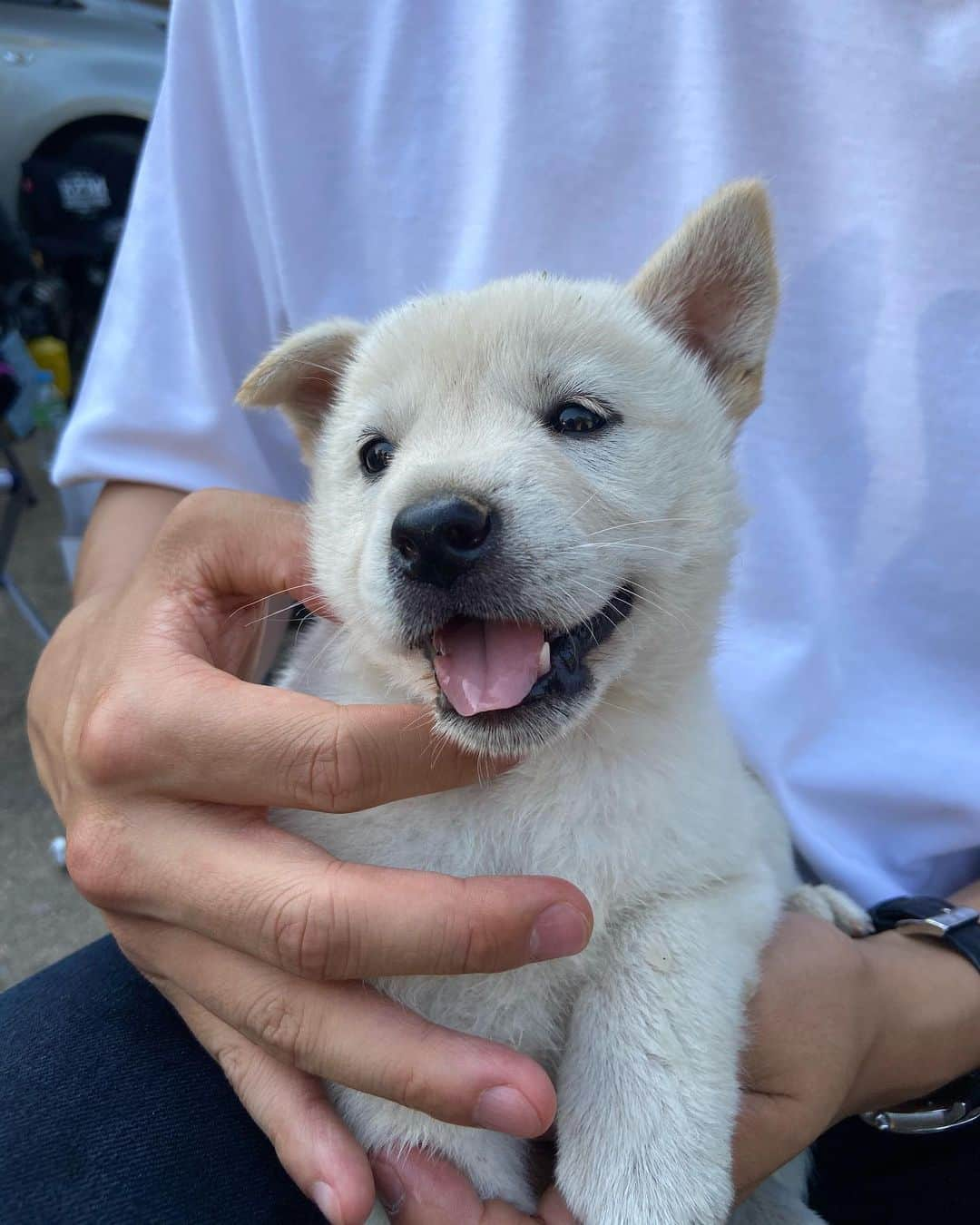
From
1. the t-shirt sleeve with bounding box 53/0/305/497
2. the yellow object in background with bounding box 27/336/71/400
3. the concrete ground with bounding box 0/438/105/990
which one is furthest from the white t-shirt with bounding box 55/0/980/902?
the yellow object in background with bounding box 27/336/71/400

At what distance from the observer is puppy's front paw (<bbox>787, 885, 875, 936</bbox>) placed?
5.94 ft

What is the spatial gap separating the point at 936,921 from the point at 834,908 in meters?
0.18

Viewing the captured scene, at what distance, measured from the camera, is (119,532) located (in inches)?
84.0

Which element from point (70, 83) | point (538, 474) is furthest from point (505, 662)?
point (70, 83)

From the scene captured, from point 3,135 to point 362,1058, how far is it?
8.56 meters

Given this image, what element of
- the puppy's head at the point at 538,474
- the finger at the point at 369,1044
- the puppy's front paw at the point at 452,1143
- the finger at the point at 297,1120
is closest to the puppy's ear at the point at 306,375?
the puppy's head at the point at 538,474

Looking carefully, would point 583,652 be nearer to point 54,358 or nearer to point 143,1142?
point 143,1142

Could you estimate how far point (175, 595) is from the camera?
162 centimetres

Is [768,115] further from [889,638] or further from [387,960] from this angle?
[387,960]

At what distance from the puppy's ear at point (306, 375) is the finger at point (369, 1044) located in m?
0.93

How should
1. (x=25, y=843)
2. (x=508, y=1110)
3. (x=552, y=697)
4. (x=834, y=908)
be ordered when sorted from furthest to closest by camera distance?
(x=25, y=843) → (x=834, y=908) → (x=552, y=697) → (x=508, y=1110)

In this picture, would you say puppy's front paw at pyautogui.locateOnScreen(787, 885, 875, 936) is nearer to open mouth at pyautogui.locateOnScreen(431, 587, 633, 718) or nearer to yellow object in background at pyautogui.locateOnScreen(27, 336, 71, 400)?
open mouth at pyautogui.locateOnScreen(431, 587, 633, 718)

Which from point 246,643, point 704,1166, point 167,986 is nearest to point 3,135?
point 246,643

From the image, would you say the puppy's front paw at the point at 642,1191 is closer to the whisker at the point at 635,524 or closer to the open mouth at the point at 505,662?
the open mouth at the point at 505,662
